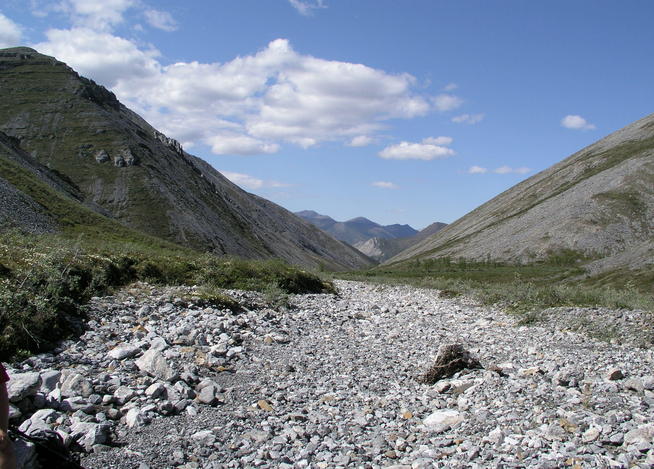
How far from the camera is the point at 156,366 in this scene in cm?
1059

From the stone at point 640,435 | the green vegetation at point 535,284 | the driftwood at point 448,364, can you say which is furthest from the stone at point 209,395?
the green vegetation at point 535,284

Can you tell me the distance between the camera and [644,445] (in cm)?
700

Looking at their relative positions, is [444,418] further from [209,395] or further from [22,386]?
[22,386]

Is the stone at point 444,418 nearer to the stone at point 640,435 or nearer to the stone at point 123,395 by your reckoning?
the stone at point 640,435

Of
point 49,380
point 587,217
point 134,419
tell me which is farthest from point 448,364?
point 587,217

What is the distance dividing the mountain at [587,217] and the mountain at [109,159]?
55.0 metres

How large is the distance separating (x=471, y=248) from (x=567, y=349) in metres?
126

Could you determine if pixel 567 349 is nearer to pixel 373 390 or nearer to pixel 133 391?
pixel 373 390

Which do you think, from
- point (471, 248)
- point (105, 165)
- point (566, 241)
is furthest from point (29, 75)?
point (566, 241)

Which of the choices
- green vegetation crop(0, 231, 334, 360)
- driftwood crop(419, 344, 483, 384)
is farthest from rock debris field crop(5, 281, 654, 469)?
green vegetation crop(0, 231, 334, 360)

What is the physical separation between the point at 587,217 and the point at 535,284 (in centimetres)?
5611

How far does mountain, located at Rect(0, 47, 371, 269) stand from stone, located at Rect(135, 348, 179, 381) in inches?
3341

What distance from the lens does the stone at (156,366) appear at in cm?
1038

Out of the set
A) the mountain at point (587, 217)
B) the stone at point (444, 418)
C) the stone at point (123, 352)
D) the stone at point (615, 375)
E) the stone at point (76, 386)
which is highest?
the mountain at point (587, 217)
